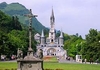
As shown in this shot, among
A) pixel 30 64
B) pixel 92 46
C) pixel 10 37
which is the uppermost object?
pixel 10 37

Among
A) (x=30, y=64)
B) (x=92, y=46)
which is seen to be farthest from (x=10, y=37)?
(x=30, y=64)

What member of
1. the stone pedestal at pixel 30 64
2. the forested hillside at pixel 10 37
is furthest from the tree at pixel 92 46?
the stone pedestal at pixel 30 64

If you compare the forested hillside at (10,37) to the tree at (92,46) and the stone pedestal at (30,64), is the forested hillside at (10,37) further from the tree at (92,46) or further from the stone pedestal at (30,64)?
the stone pedestal at (30,64)

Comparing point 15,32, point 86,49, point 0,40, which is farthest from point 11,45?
point 15,32

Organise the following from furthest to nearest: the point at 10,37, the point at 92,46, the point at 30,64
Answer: the point at 10,37
the point at 92,46
the point at 30,64

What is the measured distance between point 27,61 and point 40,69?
4.66ft

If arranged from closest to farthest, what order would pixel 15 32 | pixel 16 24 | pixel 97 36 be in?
pixel 97 36 < pixel 15 32 < pixel 16 24

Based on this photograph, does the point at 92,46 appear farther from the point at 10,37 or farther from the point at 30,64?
the point at 30,64

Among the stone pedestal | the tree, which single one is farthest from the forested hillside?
the stone pedestal

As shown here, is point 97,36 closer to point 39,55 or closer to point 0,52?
point 0,52

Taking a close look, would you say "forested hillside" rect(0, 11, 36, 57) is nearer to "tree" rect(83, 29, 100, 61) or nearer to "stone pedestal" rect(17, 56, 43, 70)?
"tree" rect(83, 29, 100, 61)

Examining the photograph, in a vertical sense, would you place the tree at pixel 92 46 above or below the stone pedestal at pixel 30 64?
above

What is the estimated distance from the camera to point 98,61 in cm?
8006

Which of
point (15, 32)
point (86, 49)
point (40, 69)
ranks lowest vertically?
point (40, 69)
